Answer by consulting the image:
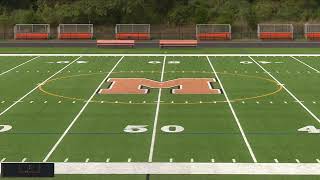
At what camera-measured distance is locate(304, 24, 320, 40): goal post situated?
47.1m

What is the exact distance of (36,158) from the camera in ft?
46.5

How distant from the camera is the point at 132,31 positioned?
162 ft

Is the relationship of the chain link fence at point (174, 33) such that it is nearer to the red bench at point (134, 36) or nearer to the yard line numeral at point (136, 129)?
the red bench at point (134, 36)

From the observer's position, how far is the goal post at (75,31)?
48594mm

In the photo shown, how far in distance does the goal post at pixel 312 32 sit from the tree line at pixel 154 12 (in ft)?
28.2

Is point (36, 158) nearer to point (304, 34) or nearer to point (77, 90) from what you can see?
point (77, 90)

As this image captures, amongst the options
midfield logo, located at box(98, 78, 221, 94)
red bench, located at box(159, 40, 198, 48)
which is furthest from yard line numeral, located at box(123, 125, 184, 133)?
red bench, located at box(159, 40, 198, 48)

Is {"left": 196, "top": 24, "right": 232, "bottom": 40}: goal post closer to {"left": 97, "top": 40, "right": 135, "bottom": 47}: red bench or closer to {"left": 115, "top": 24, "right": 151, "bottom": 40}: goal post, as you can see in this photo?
{"left": 115, "top": 24, "right": 151, "bottom": 40}: goal post

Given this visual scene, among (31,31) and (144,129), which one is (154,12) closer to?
(31,31)

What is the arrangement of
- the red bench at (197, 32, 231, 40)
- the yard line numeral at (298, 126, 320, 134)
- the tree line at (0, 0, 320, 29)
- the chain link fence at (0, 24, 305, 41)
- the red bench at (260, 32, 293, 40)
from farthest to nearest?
the tree line at (0, 0, 320, 29), the chain link fence at (0, 24, 305, 41), the red bench at (197, 32, 231, 40), the red bench at (260, 32, 293, 40), the yard line numeral at (298, 126, 320, 134)

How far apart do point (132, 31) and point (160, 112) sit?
30541 millimetres

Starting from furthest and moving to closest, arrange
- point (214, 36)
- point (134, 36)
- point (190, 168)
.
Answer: point (134, 36) < point (214, 36) < point (190, 168)

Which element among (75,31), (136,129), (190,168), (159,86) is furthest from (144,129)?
(75,31)

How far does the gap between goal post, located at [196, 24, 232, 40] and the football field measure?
16544 mm
